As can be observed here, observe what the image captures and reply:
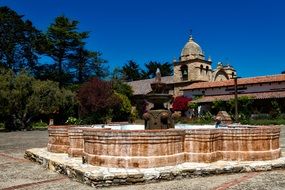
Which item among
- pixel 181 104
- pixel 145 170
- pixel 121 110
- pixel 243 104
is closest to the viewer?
pixel 145 170

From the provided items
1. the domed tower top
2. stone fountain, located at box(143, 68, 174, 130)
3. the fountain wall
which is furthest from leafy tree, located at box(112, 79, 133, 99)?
the fountain wall

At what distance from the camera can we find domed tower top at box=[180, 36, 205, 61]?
54969 millimetres

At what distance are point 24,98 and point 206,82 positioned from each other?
1113 inches

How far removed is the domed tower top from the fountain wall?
44810 millimetres

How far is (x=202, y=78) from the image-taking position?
5547cm

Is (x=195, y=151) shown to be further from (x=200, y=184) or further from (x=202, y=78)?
(x=202, y=78)

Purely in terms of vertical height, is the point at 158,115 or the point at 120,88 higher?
the point at 120,88

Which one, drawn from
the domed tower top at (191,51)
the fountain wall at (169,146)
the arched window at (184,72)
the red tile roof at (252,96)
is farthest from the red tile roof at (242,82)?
the fountain wall at (169,146)

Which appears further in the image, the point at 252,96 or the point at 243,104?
the point at 252,96

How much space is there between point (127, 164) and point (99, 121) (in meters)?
32.2

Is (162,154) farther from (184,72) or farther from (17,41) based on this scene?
(184,72)

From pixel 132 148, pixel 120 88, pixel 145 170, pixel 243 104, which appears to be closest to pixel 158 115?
pixel 132 148

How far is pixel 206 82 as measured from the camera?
52.7 m

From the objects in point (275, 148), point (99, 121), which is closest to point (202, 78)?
point (99, 121)
